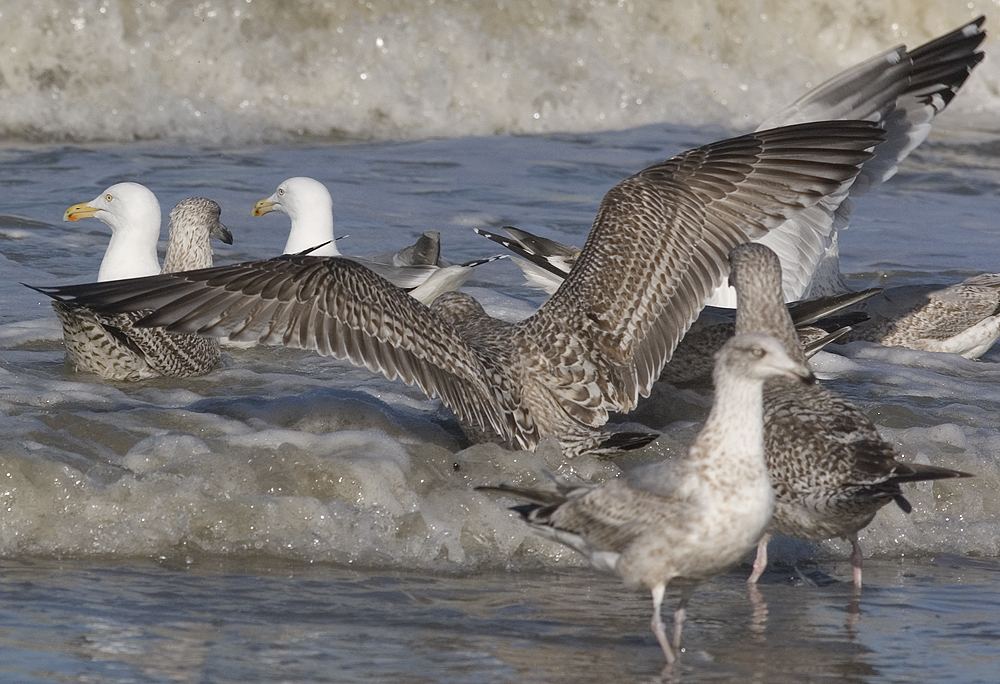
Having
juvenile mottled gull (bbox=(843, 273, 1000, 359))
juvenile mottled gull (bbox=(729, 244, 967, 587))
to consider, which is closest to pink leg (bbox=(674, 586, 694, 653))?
juvenile mottled gull (bbox=(729, 244, 967, 587))

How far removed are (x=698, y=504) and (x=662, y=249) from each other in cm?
210

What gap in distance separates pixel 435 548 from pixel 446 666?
1.08m

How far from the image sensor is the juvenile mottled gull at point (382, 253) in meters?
7.91

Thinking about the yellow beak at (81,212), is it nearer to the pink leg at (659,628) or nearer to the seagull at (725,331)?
the seagull at (725,331)

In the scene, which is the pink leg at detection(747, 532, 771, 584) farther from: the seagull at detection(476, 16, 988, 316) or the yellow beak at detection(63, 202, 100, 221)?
the yellow beak at detection(63, 202, 100, 221)

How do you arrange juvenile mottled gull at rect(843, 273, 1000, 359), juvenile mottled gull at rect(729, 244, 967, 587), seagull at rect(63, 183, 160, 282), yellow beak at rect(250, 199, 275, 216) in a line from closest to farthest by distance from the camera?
1. juvenile mottled gull at rect(729, 244, 967, 587)
2. seagull at rect(63, 183, 160, 282)
3. juvenile mottled gull at rect(843, 273, 1000, 359)
4. yellow beak at rect(250, 199, 275, 216)

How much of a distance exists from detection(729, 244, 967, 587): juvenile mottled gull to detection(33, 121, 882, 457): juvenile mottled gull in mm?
579

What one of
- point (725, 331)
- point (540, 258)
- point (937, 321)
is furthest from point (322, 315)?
point (937, 321)

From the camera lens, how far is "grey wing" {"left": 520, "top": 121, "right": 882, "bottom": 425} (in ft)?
19.1

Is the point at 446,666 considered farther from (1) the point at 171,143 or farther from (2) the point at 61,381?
(1) the point at 171,143

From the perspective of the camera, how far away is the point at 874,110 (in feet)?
24.5

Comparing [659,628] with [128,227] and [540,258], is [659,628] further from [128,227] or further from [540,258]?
[128,227]

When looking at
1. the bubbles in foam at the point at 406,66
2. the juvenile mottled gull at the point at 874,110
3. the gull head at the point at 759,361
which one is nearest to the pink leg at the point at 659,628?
the gull head at the point at 759,361

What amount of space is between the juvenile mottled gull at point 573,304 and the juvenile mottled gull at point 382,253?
1.45 m
